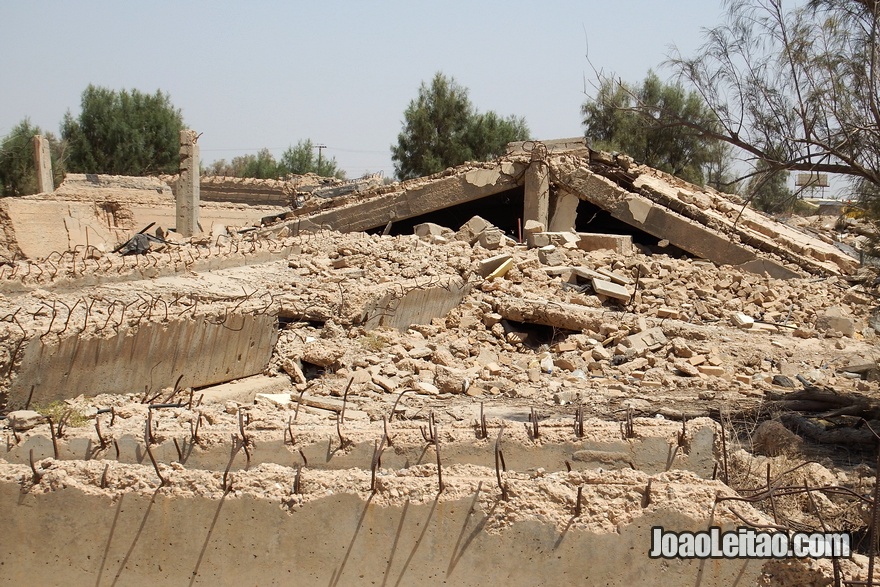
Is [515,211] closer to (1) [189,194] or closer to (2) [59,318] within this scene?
(1) [189,194]

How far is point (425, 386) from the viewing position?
7473 millimetres

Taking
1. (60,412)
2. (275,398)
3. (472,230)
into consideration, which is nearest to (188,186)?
(472,230)

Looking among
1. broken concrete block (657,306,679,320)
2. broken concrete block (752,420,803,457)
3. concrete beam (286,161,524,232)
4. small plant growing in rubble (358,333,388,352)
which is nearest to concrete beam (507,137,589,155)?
concrete beam (286,161,524,232)

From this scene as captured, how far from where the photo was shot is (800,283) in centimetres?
1167

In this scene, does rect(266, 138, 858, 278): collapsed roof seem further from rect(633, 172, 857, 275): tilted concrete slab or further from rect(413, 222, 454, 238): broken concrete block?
rect(413, 222, 454, 238): broken concrete block

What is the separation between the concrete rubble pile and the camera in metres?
2.98

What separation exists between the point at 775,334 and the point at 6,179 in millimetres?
26166

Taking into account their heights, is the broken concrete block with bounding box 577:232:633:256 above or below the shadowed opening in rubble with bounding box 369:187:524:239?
below

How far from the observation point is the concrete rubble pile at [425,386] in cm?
298

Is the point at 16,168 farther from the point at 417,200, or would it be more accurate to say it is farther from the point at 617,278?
the point at 617,278

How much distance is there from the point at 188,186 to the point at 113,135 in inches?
799

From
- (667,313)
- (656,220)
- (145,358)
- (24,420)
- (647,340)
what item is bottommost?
(647,340)

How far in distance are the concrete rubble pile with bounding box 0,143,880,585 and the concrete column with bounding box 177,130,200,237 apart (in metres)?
0.67

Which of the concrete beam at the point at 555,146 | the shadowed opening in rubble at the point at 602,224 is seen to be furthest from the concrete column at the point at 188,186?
the shadowed opening in rubble at the point at 602,224
